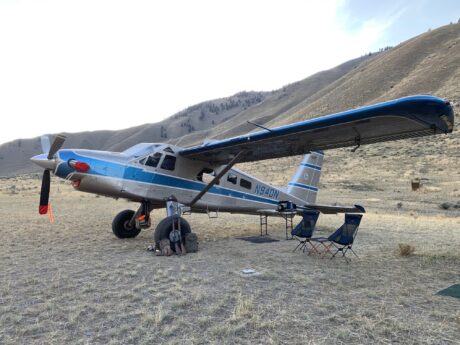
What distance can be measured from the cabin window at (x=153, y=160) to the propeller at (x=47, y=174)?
2229 mm

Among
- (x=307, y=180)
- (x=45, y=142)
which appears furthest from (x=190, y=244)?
(x=307, y=180)

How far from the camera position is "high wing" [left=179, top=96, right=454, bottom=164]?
6.55 meters

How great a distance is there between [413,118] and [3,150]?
761 ft

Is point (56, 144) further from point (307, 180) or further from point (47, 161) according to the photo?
point (307, 180)

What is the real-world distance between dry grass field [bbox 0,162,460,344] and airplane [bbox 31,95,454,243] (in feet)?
4.05

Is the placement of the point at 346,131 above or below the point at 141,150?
above

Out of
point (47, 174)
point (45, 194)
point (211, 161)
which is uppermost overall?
point (211, 161)

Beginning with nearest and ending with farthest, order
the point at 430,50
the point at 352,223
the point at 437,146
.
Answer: the point at 352,223 → the point at 437,146 → the point at 430,50

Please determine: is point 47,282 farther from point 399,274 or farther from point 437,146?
point 437,146

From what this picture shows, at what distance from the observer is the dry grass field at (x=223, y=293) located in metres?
4.08

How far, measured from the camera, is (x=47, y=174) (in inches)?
378

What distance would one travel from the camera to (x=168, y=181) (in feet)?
33.9

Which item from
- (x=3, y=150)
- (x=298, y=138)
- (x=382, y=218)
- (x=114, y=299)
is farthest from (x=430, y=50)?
(x=3, y=150)

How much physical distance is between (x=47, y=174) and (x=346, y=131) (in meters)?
7.70
